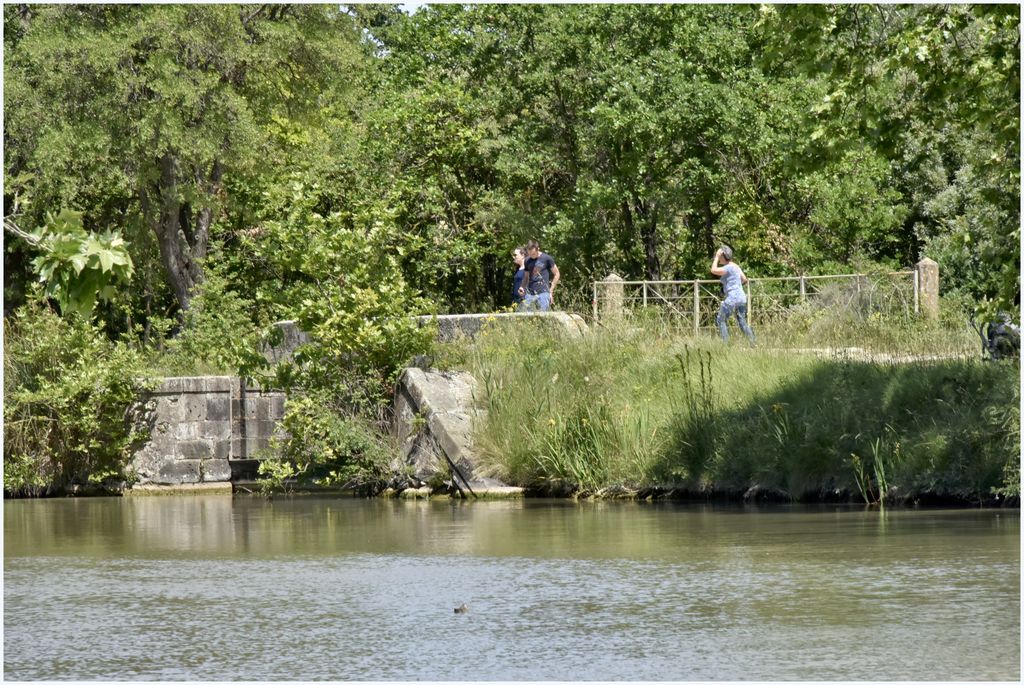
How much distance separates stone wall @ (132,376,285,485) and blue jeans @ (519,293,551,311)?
3520 millimetres

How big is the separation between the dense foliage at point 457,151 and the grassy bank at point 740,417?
6.76m

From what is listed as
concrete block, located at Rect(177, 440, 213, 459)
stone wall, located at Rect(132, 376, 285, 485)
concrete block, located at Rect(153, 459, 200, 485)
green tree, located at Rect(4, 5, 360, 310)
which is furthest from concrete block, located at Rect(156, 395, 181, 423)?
green tree, located at Rect(4, 5, 360, 310)

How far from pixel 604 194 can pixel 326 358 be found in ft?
33.1

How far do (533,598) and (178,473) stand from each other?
1258cm

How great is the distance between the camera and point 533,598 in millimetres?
9430

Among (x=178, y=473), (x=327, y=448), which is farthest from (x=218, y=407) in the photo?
(x=327, y=448)

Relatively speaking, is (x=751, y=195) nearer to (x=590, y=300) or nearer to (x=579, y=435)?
(x=590, y=300)

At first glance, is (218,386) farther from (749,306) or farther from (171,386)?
(749,306)

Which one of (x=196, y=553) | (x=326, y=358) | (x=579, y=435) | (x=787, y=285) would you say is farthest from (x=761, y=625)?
(x=787, y=285)

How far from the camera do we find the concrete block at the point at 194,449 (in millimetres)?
21234

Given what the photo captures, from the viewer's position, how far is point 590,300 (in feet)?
93.3

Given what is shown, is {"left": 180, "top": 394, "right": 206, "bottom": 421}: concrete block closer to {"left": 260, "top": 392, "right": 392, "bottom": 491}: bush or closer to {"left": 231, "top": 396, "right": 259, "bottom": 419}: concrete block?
{"left": 231, "top": 396, "right": 259, "bottom": 419}: concrete block

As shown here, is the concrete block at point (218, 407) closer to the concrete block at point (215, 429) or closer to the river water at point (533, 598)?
the concrete block at point (215, 429)

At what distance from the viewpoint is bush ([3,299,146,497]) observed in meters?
20.3
